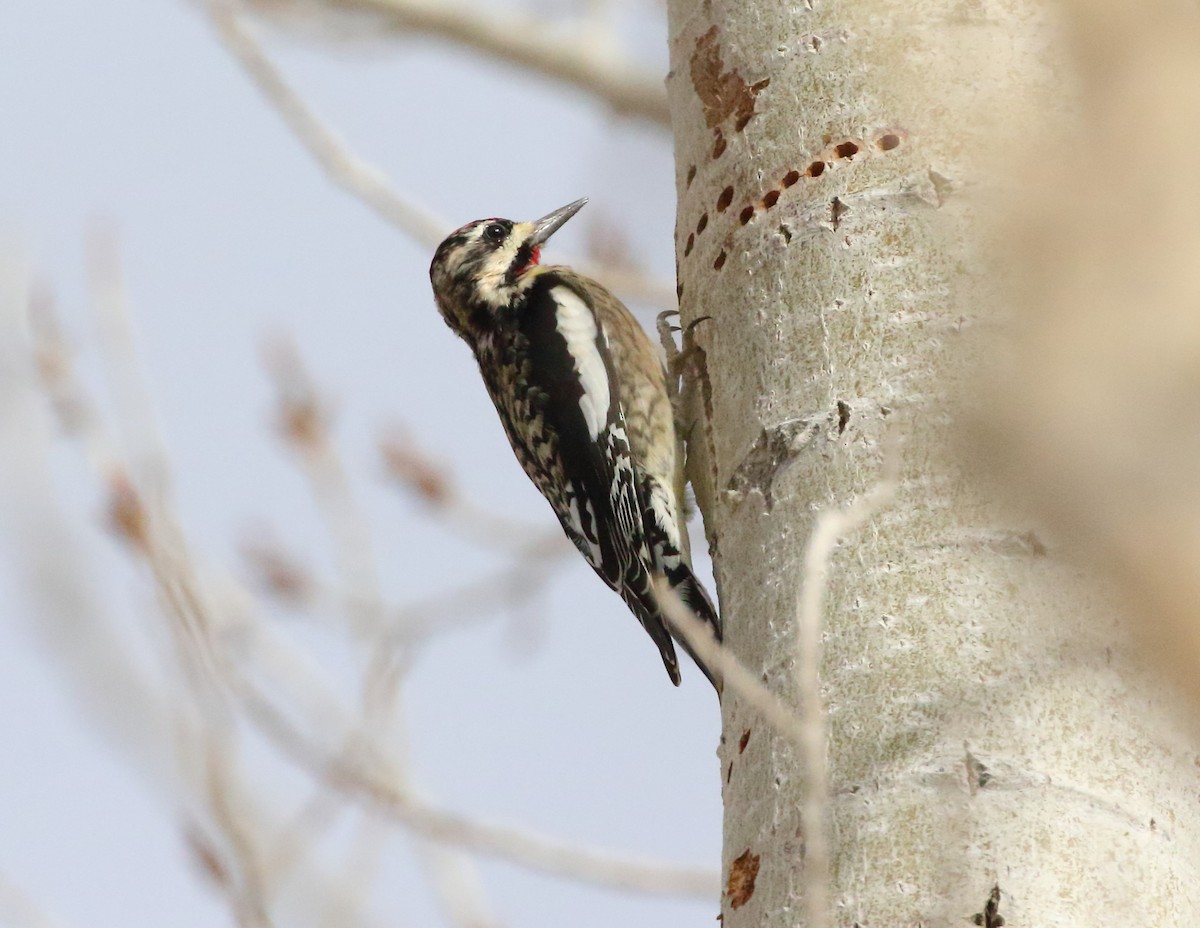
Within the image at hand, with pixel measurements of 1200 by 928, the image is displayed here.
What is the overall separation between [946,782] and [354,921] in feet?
5.63

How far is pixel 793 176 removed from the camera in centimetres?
264

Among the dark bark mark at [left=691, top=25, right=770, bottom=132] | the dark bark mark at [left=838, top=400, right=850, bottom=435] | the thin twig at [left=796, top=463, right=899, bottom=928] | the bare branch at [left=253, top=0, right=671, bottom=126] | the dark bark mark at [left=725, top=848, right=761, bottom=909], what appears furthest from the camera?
the bare branch at [left=253, top=0, right=671, bottom=126]

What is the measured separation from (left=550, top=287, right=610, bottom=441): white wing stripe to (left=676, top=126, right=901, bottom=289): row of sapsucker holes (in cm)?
111

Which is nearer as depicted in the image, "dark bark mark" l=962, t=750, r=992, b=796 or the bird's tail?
"dark bark mark" l=962, t=750, r=992, b=796

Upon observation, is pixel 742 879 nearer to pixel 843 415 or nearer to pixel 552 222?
pixel 843 415

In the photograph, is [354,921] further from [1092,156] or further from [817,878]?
[1092,156]

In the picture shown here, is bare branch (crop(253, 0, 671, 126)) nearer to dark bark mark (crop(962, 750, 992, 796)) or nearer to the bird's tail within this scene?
the bird's tail

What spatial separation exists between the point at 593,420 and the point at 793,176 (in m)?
1.51

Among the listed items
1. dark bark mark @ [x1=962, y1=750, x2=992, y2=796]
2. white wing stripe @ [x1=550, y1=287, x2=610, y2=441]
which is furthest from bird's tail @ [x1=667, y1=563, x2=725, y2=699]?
dark bark mark @ [x1=962, y1=750, x2=992, y2=796]

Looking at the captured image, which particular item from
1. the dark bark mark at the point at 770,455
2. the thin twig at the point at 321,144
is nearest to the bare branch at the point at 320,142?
the thin twig at the point at 321,144

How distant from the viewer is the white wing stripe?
4070 millimetres

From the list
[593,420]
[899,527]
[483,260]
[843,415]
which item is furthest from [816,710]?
[483,260]

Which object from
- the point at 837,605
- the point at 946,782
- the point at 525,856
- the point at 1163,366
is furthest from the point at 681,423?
the point at 1163,366

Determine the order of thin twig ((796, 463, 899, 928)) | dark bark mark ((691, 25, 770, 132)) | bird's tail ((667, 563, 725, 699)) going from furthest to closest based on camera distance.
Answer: bird's tail ((667, 563, 725, 699)) → dark bark mark ((691, 25, 770, 132)) → thin twig ((796, 463, 899, 928))
